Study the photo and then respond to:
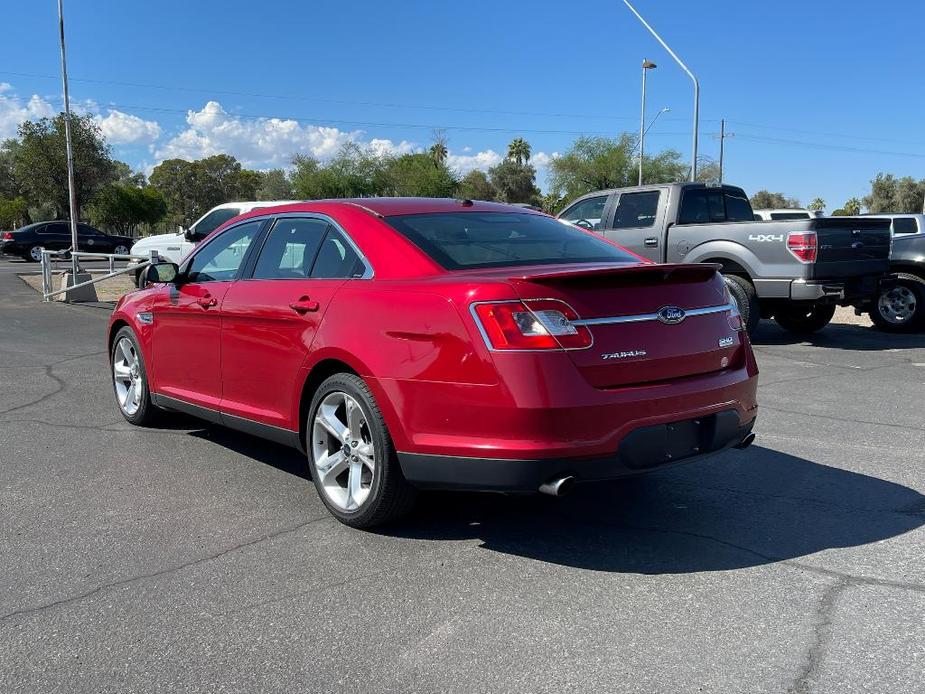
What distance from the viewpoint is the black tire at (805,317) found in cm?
1144

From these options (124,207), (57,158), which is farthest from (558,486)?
(124,207)

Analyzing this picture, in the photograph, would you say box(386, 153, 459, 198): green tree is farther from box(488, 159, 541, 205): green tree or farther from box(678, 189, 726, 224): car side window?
box(678, 189, 726, 224): car side window

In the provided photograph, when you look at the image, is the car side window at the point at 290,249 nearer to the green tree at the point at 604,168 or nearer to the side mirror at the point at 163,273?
the side mirror at the point at 163,273

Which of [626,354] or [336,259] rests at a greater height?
[336,259]

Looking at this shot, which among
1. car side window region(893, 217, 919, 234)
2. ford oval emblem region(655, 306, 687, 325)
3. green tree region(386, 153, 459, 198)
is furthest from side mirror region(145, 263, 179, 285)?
green tree region(386, 153, 459, 198)

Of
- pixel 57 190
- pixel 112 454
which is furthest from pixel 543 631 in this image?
pixel 57 190

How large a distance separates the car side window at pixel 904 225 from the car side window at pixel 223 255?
11.9 meters

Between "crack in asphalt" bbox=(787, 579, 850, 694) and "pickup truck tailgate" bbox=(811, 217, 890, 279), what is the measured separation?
7.28m

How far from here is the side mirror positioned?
18.5 ft

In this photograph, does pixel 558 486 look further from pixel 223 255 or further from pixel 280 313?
pixel 223 255

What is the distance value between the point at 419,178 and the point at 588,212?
2299 inches

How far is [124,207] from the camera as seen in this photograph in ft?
211

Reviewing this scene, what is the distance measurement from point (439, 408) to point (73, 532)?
2.02 meters

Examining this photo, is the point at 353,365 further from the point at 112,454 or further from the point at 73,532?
the point at 112,454
